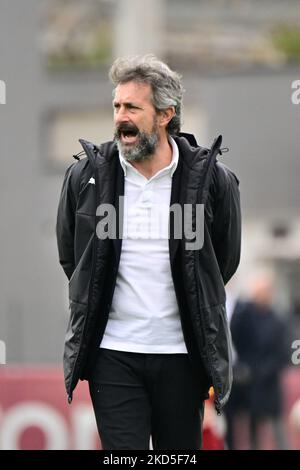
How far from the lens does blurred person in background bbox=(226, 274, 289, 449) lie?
11969 millimetres

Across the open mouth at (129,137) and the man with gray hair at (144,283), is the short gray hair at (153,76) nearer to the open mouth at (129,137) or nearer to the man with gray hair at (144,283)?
the man with gray hair at (144,283)

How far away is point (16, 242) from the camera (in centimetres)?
2216

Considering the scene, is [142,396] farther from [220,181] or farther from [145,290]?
[220,181]

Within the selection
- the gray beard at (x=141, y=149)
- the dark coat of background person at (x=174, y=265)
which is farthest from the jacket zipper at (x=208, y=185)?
the gray beard at (x=141, y=149)

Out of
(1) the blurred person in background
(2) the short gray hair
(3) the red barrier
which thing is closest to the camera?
(2) the short gray hair

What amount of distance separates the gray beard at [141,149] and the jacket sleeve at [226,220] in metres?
0.30

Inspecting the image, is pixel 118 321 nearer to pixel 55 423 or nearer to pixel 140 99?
pixel 140 99

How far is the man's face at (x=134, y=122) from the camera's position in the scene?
17.3 feet

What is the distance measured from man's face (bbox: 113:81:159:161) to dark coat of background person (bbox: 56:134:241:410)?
133 mm

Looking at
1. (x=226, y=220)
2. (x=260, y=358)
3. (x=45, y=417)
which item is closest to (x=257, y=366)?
(x=260, y=358)

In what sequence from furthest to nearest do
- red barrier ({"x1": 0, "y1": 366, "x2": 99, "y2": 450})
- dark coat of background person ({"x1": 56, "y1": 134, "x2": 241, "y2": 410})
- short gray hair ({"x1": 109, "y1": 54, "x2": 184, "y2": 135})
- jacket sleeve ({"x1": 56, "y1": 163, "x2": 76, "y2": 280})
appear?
A: red barrier ({"x1": 0, "y1": 366, "x2": 99, "y2": 450}) < jacket sleeve ({"x1": 56, "y1": 163, "x2": 76, "y2": 280}) < short gray hair ({"x1": 109, "y1": 54, "x2": 184, "y2": 135}) < dark coat of background person ({"x1": 56, "y1": 134, "x2": 241, "y2": 410})
